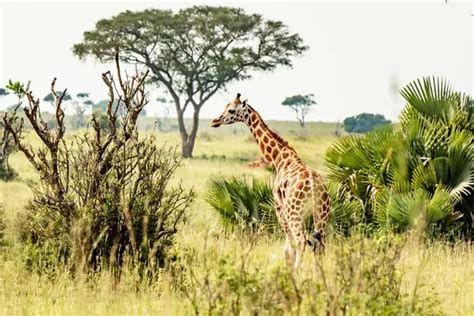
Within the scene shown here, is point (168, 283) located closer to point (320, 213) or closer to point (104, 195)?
point (104, 195)

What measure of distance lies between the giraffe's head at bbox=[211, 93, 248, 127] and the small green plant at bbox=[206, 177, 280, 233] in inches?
96.3

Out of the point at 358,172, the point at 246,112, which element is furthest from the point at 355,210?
the point at 246,112

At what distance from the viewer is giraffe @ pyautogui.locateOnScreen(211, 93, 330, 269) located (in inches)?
392

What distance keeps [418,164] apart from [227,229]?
2762mm

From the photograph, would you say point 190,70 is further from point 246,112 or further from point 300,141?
point 246,112

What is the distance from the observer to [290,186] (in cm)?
1018

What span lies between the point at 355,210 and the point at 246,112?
99.3 inches

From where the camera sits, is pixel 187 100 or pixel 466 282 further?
pixel 187 100

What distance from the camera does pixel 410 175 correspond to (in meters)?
12.7

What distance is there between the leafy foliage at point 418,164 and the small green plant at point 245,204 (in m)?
1.00

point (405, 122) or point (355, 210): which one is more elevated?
point (405, 122)

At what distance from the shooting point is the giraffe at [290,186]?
995 cm

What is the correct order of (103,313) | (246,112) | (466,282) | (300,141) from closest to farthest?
(103,313), (466,282), (246,112), (300,141)

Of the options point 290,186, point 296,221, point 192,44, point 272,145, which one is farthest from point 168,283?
point 192,44
